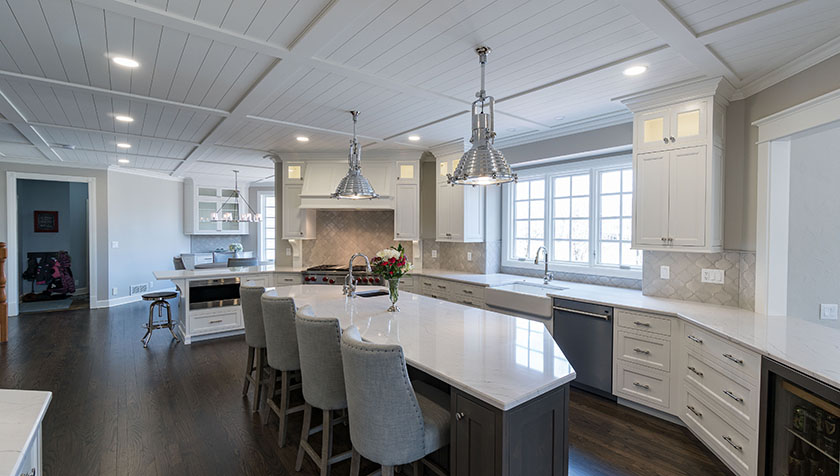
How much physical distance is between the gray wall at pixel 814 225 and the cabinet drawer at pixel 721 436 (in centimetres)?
104

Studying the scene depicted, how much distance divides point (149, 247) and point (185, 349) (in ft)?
15.1

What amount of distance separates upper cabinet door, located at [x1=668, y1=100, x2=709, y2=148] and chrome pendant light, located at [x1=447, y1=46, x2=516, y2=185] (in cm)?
168

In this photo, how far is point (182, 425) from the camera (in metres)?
2.86

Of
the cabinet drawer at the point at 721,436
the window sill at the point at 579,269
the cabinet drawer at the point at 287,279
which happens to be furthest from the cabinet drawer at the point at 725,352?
the cabinet drawer at the point at 287,279

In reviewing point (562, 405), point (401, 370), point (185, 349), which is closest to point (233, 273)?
point (185, 349)

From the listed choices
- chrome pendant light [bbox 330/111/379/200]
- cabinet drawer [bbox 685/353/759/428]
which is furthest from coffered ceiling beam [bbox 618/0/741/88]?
chrome pendant light [bbox 330/111/379/200]

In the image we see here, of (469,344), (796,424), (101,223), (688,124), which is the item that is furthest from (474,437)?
(101,223)

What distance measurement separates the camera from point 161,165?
7.05 meters

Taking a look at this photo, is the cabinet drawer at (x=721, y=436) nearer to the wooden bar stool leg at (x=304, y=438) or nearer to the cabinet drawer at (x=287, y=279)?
the wooden bar stool leg at (x=304, y=438)

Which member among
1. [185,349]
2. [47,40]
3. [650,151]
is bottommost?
[185,349]

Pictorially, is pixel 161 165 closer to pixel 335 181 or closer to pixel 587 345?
pixel 335 181

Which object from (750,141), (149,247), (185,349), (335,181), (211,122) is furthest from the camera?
(149,247)

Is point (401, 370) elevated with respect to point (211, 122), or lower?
lower

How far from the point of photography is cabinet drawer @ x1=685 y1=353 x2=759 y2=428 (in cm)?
212
